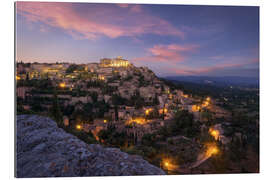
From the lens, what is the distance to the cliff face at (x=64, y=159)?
1.71 m

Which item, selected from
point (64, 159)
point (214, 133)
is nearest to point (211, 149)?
point (214, 133)

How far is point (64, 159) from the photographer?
5.60 feet

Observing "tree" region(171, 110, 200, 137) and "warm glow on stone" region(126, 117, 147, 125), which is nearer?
"tree" region(171, 110, 200, 137)

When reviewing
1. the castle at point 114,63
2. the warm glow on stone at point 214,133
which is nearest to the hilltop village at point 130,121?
the warm glow on stone at point 214,133

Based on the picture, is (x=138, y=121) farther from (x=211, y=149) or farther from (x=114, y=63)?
(x=114, y=63)

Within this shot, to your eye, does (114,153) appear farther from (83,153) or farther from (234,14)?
(234,14)

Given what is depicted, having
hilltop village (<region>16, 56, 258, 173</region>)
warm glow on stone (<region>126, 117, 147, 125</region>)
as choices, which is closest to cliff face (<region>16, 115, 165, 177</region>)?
hilltop village (<region>16, 56, 258, 173</region>)

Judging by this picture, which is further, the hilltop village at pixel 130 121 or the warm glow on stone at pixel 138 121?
the warm glow on stone at pixel 138 121

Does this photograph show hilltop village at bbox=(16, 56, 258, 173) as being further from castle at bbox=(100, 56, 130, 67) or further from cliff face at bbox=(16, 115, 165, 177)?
castle at bbox=(100, 56, 130, 67)

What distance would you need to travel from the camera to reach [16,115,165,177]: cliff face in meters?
1.71

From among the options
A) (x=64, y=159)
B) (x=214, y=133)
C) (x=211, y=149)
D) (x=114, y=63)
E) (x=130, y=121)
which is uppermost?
(x=114, y=63)

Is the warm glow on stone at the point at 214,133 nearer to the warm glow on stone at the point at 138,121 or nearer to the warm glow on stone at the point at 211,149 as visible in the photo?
the warm glow on stone at the point at 211,149
